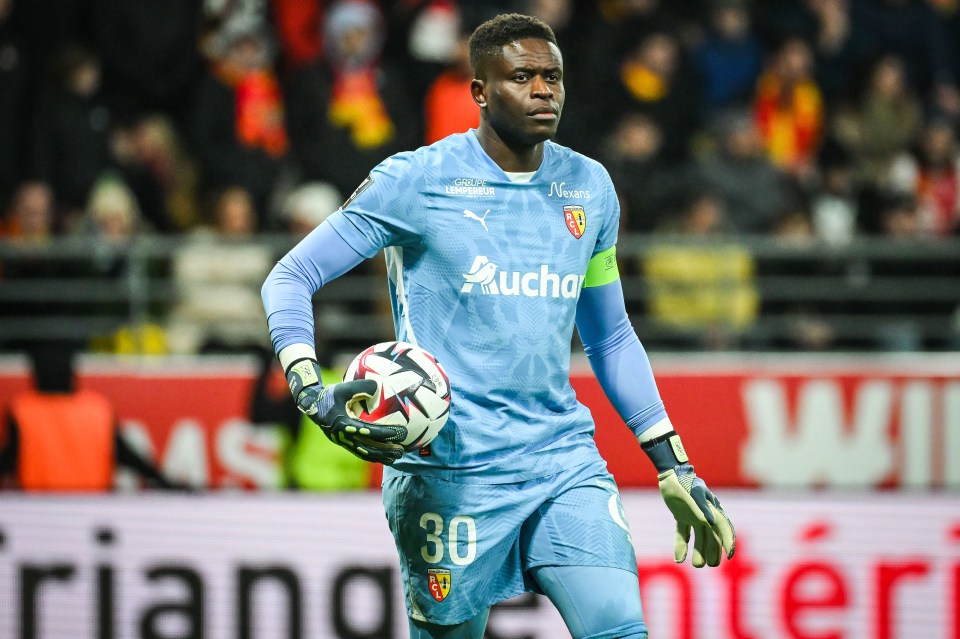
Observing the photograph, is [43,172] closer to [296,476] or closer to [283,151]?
[283,151]

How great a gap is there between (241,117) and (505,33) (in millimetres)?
6533

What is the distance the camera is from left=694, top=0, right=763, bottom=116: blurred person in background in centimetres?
1121

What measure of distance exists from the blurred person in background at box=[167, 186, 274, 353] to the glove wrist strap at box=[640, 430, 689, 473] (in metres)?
5.54

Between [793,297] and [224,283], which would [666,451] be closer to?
[224,283]

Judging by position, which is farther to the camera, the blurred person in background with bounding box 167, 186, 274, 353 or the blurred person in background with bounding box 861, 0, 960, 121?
the blurred person in background with bounding box 861, 0, 960, 121

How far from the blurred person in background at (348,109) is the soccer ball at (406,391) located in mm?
6216

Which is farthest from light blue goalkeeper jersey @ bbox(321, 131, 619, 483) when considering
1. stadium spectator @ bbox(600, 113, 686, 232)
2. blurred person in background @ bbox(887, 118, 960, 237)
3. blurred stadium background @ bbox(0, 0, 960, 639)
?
blurred person in background @ bbox(887, 118, 960, 237)

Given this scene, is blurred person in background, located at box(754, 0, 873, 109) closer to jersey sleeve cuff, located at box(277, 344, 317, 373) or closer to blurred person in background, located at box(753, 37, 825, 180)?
blurred person in background, located at box(753, 37, 825, 180)

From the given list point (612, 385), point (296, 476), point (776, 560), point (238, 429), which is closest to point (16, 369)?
point (238, 429)

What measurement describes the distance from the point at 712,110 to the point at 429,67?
232 centimetres

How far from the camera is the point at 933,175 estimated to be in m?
10.9

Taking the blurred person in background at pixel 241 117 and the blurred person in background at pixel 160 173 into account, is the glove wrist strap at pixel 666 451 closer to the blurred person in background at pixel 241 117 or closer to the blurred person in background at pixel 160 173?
the blurred person in background at pixel 241 117

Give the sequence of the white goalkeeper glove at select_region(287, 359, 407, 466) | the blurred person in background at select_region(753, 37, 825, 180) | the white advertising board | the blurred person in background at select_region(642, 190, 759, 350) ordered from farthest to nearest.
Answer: the blurred person in background at select_region(753, 37, 825, 180) → the blurred person in background at select_region(642, 190, 759, 350) → the white advertising board → the white goalkeeper glove at select_region(287, 359, 407, 466)

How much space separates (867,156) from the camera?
11.1 metres
